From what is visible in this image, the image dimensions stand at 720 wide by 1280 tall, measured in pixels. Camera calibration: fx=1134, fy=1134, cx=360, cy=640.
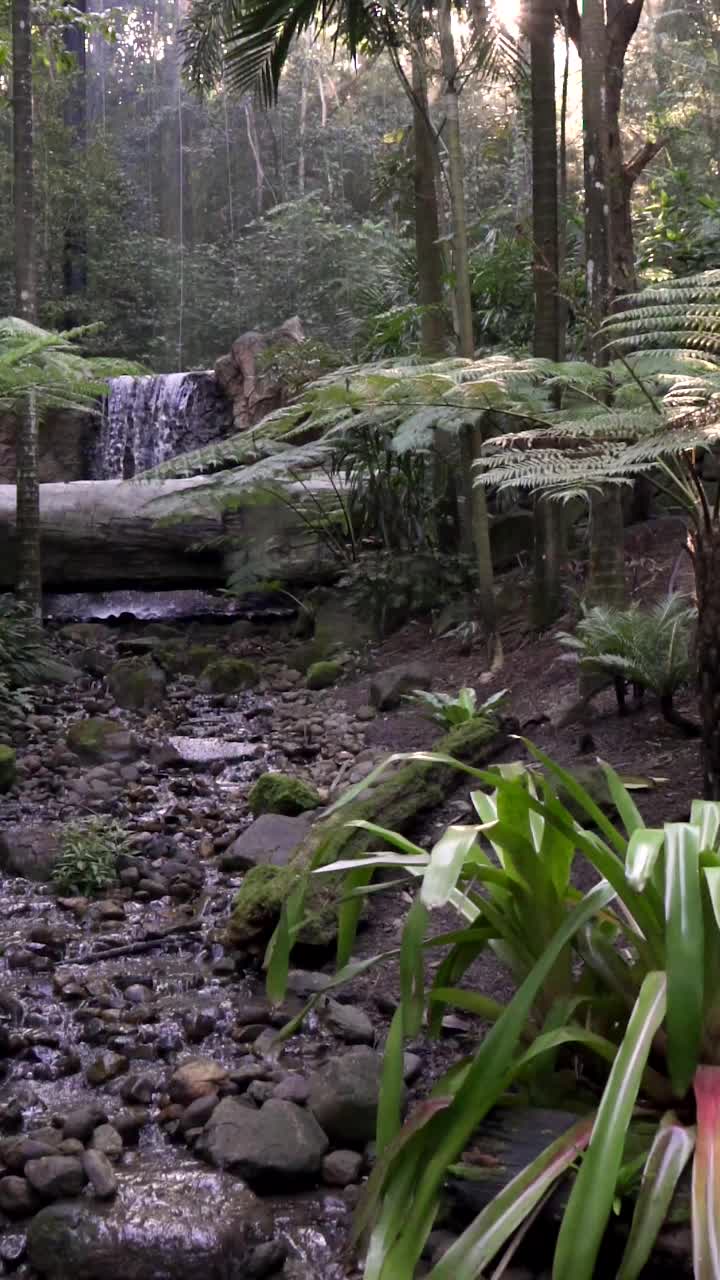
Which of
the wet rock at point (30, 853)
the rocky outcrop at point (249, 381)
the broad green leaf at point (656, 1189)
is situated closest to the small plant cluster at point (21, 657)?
the wet rock at point (30, 853)

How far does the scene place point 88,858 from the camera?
3.71 m

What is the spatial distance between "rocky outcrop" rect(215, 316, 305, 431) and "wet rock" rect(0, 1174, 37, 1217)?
8954 mm

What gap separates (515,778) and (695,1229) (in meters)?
0.77

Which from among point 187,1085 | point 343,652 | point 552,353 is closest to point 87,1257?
point 187,1085

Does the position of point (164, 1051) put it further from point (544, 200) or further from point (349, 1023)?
point (544, 200)

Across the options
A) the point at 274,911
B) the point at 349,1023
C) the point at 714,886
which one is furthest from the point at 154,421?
the point at 714,886

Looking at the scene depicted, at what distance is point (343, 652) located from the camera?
700 cm

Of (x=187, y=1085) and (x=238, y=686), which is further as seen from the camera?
(x=238, y=686)

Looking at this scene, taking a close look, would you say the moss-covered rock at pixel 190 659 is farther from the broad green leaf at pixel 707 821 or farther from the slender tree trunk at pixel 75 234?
the slender tree trunk at pixel 75 234

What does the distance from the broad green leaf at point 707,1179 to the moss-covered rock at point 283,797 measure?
253 centimetres

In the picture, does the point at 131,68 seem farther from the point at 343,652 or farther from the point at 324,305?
the point at 343,652

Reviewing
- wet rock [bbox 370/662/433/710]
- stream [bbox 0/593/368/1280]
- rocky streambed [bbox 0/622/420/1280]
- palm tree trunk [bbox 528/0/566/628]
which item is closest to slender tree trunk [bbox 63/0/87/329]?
palm tree trunk [bbox 528/0/566/628]

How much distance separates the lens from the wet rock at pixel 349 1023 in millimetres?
2527

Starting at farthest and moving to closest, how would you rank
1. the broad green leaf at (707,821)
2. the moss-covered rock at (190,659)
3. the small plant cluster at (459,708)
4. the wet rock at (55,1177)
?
the moss-covered rock at (190,659), the small plant cluster at (459,708), the wet rock at (55,1177), the broad green leaf at (707,821)
